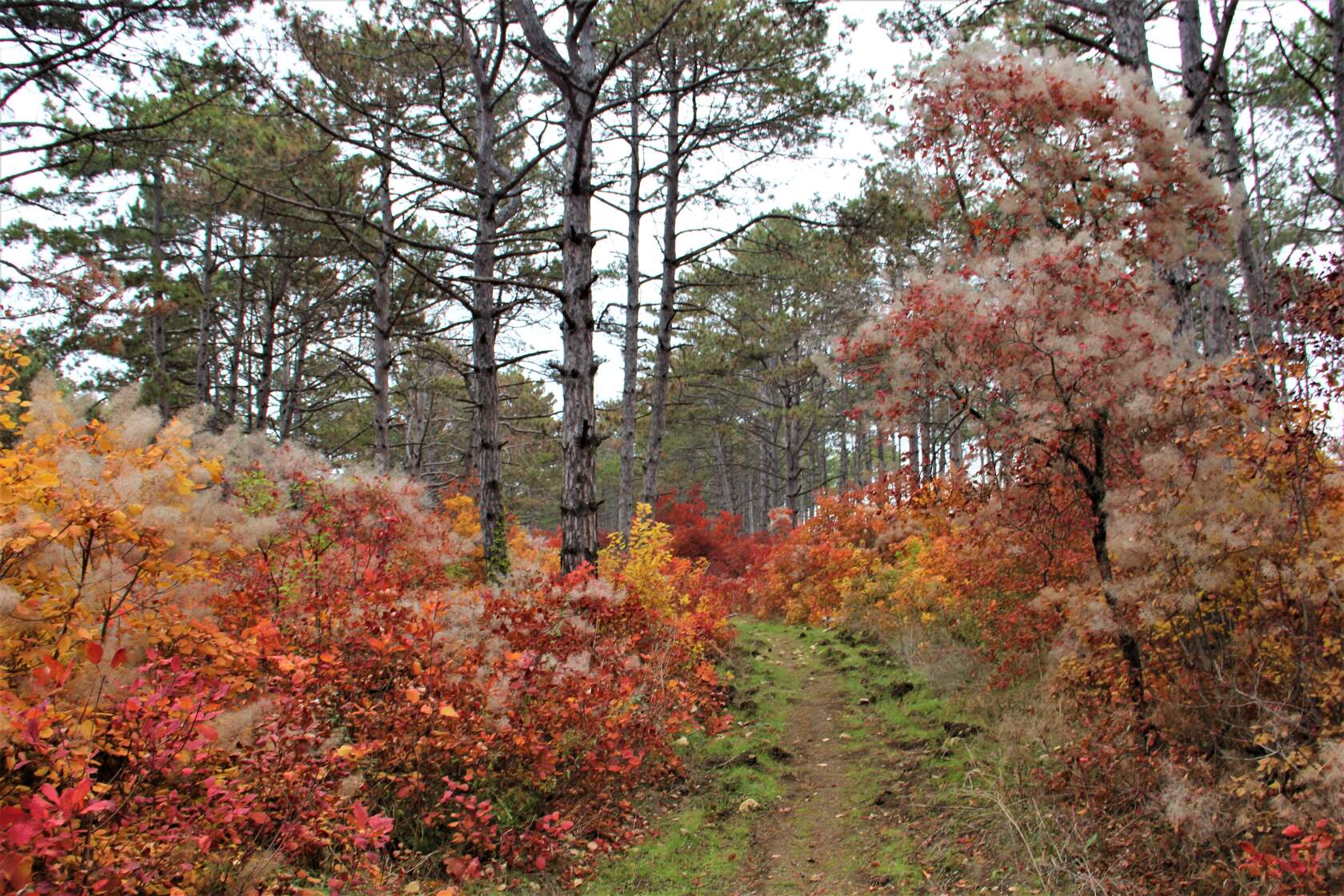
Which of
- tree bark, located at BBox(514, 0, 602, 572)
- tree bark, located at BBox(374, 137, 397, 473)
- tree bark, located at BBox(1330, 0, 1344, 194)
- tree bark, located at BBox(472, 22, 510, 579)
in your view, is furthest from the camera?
tree bark, located at BBox(374, 137, 397, 473)

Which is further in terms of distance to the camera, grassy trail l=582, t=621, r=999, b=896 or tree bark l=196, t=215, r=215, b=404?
tree bark l=196, t=215, r=215, b=404

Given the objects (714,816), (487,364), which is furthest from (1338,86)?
(487,364)

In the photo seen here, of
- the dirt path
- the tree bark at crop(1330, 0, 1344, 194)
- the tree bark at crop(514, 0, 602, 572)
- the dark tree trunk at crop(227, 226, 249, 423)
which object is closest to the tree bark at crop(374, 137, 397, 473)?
the dark tree trunk at crop(227, 226, 249, 423)

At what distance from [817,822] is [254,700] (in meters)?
3.45

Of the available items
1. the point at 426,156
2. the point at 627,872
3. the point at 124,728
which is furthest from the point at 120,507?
the point at 426,156

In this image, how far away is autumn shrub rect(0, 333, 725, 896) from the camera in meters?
2.58

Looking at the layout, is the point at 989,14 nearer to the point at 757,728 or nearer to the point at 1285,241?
the point at 757,728

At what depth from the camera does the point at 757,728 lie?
6.95 metres

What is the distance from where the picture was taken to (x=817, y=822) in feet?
Result: 16.4

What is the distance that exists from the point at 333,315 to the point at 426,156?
494cm

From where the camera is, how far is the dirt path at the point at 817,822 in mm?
4219

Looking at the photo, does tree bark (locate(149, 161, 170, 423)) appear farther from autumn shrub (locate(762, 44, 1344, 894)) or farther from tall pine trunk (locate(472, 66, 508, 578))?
autumn shrub (locate(762, 44, 1344, 894))

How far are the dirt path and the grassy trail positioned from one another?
0.03ft

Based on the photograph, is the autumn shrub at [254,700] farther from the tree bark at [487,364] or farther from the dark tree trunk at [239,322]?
the dark tree trunk at [239,322]
